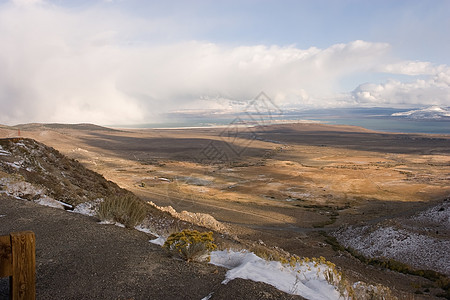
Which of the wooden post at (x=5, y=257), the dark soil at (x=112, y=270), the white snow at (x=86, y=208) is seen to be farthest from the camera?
the white snow at (x=86, y=208)

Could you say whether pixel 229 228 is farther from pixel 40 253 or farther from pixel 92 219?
pixel 40 253

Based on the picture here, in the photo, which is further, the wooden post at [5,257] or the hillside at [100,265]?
the hillside at [100,265]

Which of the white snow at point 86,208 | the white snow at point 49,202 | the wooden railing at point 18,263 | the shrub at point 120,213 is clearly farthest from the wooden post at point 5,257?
the white snow at point 49,202

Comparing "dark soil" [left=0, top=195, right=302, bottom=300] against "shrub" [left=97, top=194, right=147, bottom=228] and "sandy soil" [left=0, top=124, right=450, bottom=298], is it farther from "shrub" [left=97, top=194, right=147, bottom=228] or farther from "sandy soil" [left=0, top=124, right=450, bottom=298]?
→ "sandy soil" [left=0, top=124, right=450, bottom=298]

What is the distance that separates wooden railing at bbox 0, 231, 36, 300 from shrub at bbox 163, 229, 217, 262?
2.59 m

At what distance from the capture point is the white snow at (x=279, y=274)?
495 centimetres

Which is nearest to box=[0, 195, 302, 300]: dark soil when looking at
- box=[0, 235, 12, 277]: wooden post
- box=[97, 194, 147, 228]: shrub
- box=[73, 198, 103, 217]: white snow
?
box=[97, 194, 147, 228]: shrub

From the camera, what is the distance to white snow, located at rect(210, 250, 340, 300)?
495 centimetres

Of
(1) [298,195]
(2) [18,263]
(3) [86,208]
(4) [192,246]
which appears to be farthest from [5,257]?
(1) [298,195]

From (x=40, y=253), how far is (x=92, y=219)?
2.46 metres

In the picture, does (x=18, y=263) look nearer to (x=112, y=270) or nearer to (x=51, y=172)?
(x=112, y=270)

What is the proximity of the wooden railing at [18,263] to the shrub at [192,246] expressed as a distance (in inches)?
102

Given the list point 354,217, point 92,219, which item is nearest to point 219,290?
point 92,219

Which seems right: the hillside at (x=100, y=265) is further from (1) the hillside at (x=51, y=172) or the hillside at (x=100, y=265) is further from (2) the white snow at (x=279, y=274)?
(1) the hillside at (x=51, y=172)
